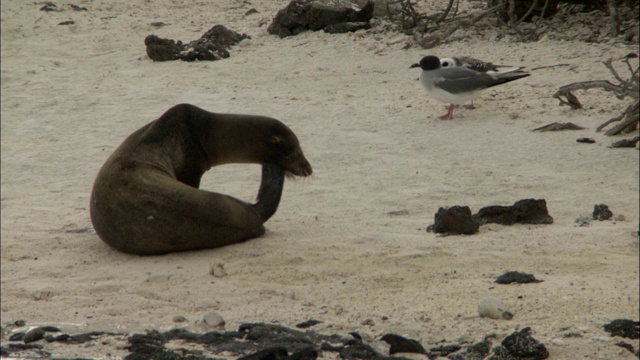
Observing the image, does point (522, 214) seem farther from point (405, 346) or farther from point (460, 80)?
point (460, 80)

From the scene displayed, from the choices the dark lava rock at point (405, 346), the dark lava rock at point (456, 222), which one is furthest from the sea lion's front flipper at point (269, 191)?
the dark lava rock at point (405, 346)

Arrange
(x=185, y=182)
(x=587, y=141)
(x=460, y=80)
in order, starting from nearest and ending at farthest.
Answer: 1. (x=185, y=182)
2. (x=587, y=141)
3. (x=460, y=80)

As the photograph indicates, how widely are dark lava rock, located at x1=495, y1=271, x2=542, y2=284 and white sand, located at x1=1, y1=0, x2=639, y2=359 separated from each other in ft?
0.14

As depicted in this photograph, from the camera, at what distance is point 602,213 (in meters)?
4.29

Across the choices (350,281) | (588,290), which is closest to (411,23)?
(350,281)

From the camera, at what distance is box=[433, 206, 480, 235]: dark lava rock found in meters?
4.23

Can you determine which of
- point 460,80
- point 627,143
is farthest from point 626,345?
point 460,80

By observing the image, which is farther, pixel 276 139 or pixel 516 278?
pixel 276 139

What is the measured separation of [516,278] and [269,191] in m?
1.33

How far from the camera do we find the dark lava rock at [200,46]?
676 cm

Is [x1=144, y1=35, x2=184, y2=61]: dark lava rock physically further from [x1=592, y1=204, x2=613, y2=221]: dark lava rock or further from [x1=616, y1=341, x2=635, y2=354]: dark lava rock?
[x1=616, y1=341, x2=635, y2=354]: dark lava rock

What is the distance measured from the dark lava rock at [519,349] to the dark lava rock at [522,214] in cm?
159

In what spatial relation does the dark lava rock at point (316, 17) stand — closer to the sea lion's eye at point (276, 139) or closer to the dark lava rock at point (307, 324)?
the sea lion's eye at point (276, 139)

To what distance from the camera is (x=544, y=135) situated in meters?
5.73
